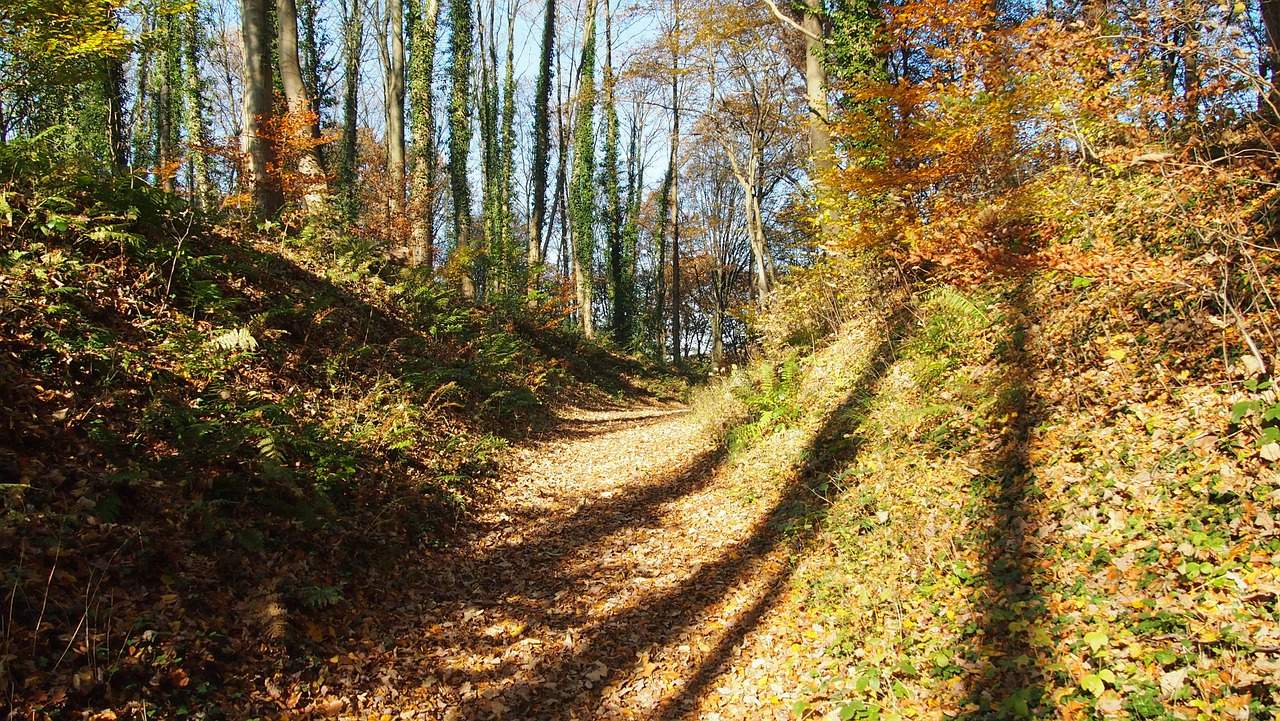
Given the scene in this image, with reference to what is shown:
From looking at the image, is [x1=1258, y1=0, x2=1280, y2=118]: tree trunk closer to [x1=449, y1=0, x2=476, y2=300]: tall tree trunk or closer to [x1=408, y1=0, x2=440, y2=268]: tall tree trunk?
[x1=408, y1=0, x2=440, y2=268]: tall tree trunk

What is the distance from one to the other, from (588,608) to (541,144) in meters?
19.2

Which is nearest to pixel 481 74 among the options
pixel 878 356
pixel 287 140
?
pixel 287 140

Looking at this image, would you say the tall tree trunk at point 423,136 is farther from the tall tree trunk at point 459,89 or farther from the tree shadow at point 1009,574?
the tree shadow at point 1009,574

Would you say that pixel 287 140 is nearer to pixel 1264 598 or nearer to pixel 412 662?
pixel 412 662

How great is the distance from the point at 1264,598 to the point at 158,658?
19.0 feet

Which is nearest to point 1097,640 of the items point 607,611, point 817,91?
point 607,611

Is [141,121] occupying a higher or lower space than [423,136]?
higher

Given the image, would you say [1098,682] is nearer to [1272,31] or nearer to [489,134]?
[1272,31]

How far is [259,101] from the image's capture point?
419 inches

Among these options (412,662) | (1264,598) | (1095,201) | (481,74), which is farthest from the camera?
(481,74)

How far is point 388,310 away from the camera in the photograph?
11.0 meters

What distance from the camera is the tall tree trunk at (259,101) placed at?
10.6 metres

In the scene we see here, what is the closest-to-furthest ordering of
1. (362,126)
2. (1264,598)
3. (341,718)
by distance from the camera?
(1264,598) < (341,718) < (362,126)

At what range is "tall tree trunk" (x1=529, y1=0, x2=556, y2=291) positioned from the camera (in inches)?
832
